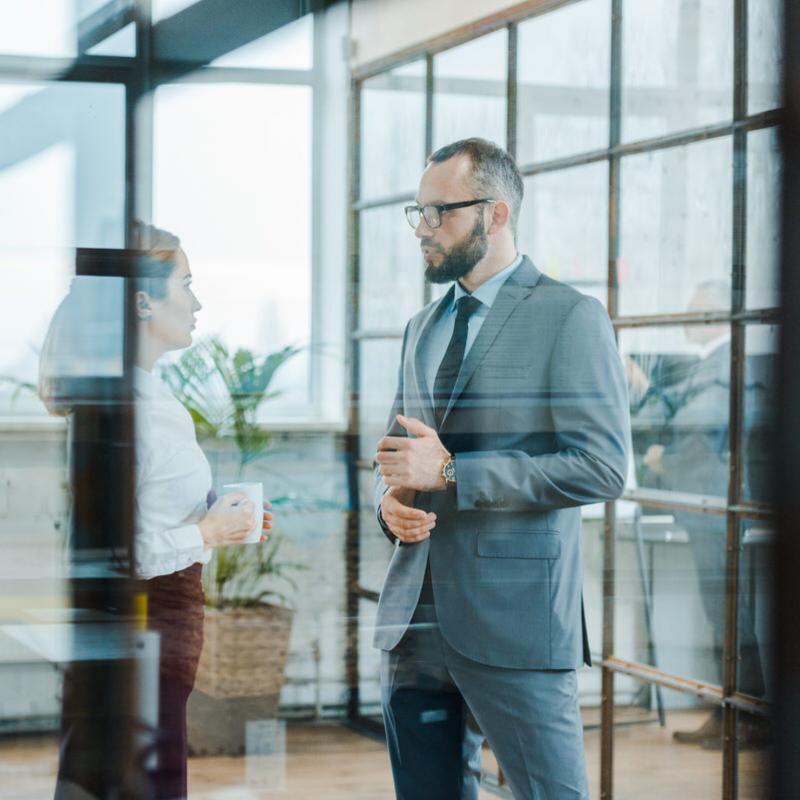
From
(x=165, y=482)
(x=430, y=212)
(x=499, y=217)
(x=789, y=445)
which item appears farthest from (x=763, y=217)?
(x=165, y=482)

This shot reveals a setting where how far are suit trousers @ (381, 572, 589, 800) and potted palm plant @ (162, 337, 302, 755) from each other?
0.17 metres

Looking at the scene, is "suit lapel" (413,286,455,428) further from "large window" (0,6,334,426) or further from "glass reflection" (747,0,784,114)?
"glass reflection" (747,0,784,114)

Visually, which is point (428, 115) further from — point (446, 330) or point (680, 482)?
point (680, 482)

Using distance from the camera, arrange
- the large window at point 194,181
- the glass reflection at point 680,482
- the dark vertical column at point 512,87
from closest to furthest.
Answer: the large window at point 194,181, the dark vertical column at point 512,87, the glass reflection at point 680,482

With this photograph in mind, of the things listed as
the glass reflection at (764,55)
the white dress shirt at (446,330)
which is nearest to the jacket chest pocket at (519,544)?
the white dress shirt at (446,330)

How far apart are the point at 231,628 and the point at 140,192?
56 cm

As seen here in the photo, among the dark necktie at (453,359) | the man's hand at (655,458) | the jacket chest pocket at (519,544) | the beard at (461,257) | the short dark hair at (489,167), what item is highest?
the short dark hair at (489,167)

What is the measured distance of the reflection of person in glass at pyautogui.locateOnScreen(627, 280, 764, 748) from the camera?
192cm

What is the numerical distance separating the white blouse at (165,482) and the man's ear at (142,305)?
0.07 metres

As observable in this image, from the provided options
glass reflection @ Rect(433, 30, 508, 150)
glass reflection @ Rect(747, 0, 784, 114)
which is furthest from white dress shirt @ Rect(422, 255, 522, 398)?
glass reflection @ Rect(747, 0, 784, 114)

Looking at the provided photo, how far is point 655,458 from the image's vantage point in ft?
6.41

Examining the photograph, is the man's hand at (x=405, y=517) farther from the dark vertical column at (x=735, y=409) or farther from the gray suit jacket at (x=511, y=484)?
the dark vertical column at (x=735, y=409)

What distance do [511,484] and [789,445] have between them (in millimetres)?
468

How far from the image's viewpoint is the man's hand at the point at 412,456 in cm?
154
